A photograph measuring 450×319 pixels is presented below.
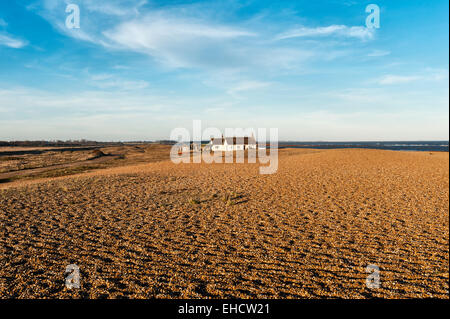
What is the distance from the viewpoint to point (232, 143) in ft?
233

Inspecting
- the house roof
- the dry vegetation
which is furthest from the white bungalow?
the dry vegetation

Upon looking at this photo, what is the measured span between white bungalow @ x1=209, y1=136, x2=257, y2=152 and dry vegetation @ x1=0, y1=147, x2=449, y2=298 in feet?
181

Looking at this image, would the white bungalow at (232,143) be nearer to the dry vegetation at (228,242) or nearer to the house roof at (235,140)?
the house roof at (235,140)

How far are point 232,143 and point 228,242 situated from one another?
63254 mm

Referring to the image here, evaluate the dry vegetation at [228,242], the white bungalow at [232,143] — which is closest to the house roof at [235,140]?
the white bungalow at [232,143]

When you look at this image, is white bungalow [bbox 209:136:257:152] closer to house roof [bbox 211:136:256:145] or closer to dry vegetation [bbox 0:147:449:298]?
house roof [bbox 211:136:256:145]

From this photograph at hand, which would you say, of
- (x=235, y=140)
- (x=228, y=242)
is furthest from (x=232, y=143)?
(x=228, y=242)

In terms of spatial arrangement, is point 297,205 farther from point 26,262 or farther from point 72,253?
point 26,262

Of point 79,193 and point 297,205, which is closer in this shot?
point 297,205

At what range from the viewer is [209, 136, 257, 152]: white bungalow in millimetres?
71062
